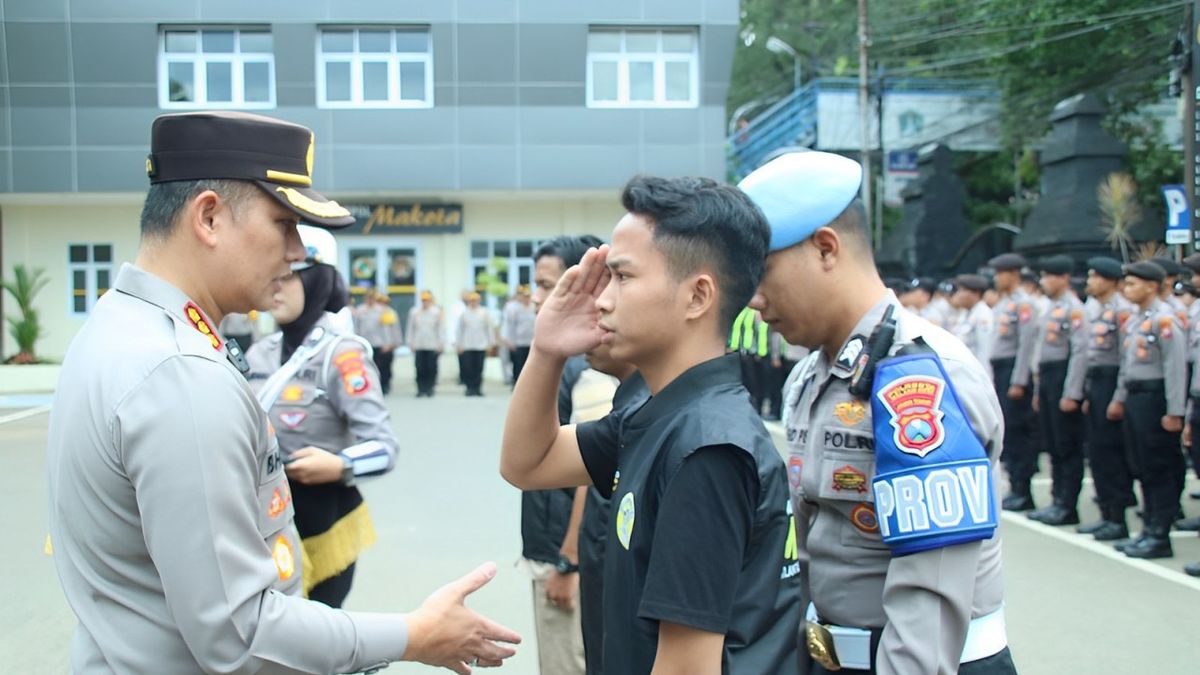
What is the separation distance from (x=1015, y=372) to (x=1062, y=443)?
51.5 inches

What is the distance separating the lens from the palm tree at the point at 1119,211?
17.1 metres

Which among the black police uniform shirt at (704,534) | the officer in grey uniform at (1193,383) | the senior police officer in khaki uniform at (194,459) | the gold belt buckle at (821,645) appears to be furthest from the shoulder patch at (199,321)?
the officer in grey uniform at (1193,383)

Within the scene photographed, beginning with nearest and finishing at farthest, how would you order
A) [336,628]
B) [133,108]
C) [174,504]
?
[174,504] → [336,628] → [133,108]

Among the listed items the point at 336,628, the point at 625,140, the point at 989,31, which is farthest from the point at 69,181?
the point at 336,628

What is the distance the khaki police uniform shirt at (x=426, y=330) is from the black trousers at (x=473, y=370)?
1.98ft

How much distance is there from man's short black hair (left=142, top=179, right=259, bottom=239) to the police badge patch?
125 centimetres

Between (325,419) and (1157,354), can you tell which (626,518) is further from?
(1157,354)

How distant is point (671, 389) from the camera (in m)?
1.94

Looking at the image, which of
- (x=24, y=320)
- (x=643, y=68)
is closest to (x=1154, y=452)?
(x=643, y=68)

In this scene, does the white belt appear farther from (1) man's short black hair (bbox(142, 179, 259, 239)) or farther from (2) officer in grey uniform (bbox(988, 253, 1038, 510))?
(2) officer in grey uniform (bbox(988, 253, 1038, 510))

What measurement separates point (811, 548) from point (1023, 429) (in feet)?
26.8

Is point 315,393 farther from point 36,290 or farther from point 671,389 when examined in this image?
point 36,290

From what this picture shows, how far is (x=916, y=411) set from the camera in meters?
2.00

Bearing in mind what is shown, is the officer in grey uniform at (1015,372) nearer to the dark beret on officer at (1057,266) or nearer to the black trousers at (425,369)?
the dark beret on officer at (1057,266)
